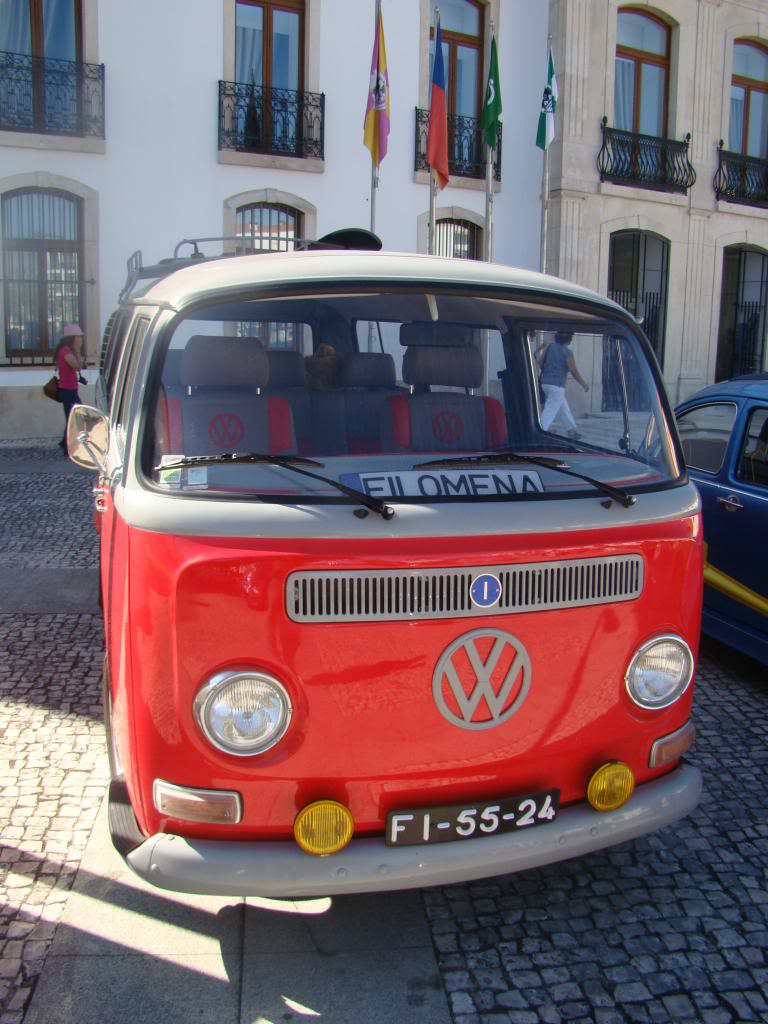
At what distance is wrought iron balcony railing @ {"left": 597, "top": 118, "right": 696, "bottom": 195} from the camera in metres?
19.1

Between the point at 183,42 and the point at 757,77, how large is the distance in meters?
12.9

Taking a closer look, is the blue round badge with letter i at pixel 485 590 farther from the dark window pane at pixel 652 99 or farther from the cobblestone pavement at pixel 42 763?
the dark window pane at pixel 652 99

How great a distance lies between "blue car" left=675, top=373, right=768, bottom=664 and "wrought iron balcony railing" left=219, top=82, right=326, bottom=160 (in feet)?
39.4

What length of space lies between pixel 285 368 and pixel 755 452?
3.31m

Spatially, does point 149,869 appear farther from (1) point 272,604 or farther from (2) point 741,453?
(2) point 741,453

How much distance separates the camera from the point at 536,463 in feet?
10.5

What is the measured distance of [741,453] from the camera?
5.80 metres

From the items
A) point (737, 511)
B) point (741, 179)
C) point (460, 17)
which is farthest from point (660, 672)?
point (741, 179)

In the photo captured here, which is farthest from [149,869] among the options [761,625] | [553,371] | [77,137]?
[77,137]

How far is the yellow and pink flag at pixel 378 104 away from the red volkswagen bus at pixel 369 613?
11.9m

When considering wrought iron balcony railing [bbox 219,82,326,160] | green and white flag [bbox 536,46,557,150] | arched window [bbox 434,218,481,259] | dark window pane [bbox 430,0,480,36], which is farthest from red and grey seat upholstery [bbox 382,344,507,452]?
dark window pane [bbox 430,0,480,36]

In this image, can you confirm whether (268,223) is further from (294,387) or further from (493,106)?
(294,387)

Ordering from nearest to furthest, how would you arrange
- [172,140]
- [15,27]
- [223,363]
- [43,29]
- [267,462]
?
1. [267,462]
2. [223,363]
3. [15,27]
4. [43,29]
5. [172,140]

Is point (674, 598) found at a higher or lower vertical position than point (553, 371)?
lower
